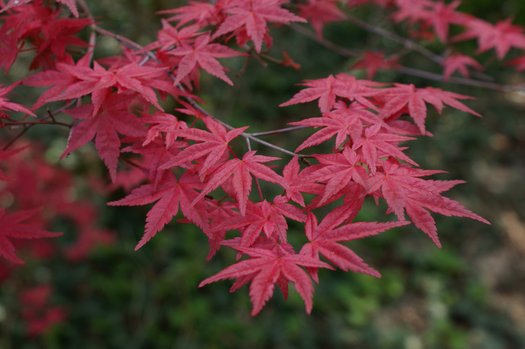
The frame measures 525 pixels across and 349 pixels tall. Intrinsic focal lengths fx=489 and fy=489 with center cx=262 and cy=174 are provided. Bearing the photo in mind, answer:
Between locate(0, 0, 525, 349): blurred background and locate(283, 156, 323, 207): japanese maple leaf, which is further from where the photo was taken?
locate(0, 0, 525, 349): blurred background

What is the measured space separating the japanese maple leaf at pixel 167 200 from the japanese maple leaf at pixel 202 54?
32 centimetres

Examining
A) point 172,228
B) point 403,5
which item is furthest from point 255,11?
point 172,228

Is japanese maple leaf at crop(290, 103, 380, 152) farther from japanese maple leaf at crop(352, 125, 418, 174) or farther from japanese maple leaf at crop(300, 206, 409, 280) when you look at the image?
japanese maple leaf at crop(300, 206, 409, 280)

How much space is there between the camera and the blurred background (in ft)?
11.6

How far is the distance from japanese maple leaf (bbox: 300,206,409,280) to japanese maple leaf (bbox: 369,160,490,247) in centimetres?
5

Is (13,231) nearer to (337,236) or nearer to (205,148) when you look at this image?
(205,148)

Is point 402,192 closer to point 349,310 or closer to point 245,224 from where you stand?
point 245,224

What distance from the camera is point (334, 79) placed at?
4.71 feet

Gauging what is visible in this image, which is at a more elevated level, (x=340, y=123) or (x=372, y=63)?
(x=340, y=123)

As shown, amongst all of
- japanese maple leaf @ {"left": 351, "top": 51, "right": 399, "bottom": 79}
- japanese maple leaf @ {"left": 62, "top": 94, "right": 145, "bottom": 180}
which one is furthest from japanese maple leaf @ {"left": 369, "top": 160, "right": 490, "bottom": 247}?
japanese maple leaf @ {"left": 351, "top": 51, "right": 399, "bottom": 79}

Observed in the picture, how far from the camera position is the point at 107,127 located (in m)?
1.24

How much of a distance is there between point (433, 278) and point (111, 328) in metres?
2.74

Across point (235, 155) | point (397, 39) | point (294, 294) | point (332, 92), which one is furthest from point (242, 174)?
point (294, 294)

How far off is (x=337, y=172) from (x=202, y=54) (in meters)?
0.55
